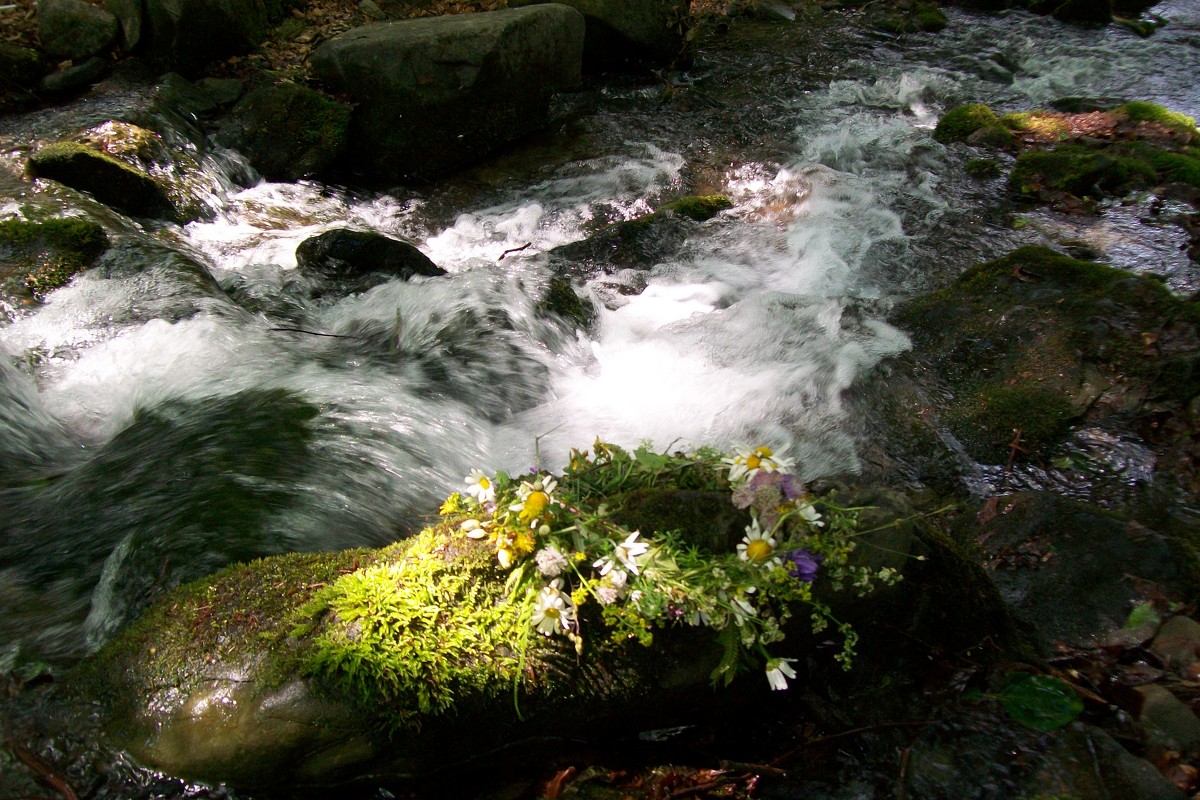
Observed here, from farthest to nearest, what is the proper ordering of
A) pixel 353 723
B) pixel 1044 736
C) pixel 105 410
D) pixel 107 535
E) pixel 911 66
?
pixel 911 66 < pixel 105 410 < pixel 107 535 < pixel 1044 736 < pixel 353 723

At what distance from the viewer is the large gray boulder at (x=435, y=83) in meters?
7.48

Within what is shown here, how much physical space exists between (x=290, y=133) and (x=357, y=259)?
2685 millimetres

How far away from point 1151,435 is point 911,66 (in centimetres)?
801

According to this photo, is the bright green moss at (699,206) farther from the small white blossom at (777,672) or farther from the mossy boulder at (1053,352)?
the small white blossom at (777,672)

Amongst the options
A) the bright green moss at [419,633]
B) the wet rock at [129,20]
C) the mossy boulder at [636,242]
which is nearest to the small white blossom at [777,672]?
the bright green moss at [419,633]

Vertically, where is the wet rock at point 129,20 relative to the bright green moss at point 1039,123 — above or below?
above

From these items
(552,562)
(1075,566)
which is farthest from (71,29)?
(1075,566)

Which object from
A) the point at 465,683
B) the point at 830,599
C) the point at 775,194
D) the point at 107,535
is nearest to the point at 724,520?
the point at 830,599

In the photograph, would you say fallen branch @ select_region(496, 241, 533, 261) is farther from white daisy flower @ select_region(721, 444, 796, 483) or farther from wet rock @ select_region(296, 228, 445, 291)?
white daisy flower @ select_region(721, 444, 796, 483)

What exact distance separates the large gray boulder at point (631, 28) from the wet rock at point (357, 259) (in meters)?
5.24

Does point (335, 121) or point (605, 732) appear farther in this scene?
point (335, 121)

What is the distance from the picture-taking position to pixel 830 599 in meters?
2.35

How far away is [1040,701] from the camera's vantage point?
2.42 m

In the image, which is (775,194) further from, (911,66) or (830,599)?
(830,599)
